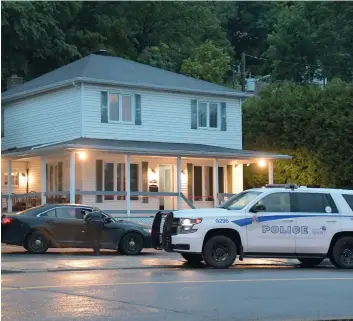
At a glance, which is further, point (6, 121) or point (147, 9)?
point (147, 9)

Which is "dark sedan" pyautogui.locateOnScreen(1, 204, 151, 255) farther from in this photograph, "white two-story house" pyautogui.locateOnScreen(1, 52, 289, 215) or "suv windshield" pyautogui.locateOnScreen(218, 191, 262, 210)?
"white two-story house" pyautogui.locateOnScreen(1, 52, 289, 215)

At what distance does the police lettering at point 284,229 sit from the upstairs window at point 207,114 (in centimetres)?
1631

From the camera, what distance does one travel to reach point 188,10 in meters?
57.9

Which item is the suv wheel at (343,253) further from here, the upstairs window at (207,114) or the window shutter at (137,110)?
the upstairs window at (207,114)

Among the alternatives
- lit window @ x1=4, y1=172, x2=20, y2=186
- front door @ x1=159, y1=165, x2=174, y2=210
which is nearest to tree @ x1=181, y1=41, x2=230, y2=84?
front door @ x1=159, y1=165, x2=174, y2=210

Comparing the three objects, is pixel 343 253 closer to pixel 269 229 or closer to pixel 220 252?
pixel 269 229

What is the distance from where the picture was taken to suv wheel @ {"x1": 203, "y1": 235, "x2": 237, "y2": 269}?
17.3 m

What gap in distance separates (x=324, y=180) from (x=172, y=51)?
2408 centimetres

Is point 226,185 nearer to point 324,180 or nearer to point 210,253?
point 324,180

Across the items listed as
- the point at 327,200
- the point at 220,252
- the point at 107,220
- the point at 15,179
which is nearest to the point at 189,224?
the point at 220,252

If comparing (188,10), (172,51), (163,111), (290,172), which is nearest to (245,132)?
(290,172)

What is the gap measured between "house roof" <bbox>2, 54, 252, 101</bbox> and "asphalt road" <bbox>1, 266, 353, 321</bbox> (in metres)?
16.0

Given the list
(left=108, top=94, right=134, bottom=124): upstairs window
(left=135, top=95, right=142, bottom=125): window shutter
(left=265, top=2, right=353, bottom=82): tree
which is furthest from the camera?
(left=265, top=2, right=353, bottom=82): tree

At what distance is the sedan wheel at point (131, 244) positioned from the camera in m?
21.5
